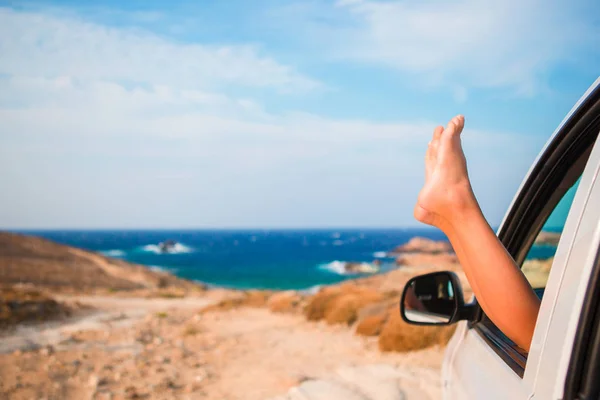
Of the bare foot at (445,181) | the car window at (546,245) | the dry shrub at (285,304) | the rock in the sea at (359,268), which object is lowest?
the rock in the sea at (359,268)

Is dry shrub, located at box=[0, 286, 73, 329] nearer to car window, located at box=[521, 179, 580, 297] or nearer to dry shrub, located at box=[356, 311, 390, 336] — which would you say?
dry shrub, located at box=[356, 311, 390, 336]

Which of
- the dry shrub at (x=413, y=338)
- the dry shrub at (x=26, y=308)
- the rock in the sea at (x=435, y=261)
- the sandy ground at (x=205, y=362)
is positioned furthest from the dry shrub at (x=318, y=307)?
the rock in the sea at (x=435, y=261)

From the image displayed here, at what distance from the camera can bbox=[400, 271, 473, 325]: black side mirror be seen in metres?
2.05

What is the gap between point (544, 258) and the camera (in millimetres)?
1926

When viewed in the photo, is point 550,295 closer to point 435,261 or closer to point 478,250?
point 478,250

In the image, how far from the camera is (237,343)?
9617mm

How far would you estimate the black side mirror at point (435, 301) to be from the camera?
2047mm

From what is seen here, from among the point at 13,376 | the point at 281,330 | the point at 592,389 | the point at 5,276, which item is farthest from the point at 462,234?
the point at 5,276

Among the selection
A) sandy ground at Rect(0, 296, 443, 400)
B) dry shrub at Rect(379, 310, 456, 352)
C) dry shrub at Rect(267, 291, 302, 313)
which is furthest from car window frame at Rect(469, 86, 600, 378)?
dry shrub at Rect(267, 291, 302, 313)

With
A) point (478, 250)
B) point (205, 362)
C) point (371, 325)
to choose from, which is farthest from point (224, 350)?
point (478, 250)

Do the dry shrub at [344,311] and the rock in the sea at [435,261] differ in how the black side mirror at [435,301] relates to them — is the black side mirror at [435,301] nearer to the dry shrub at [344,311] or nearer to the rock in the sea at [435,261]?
the dry shrub at [344,311]

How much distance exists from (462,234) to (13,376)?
6920 millimetres

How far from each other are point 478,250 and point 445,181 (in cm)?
31

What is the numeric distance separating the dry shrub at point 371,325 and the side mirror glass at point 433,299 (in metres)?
7.37
